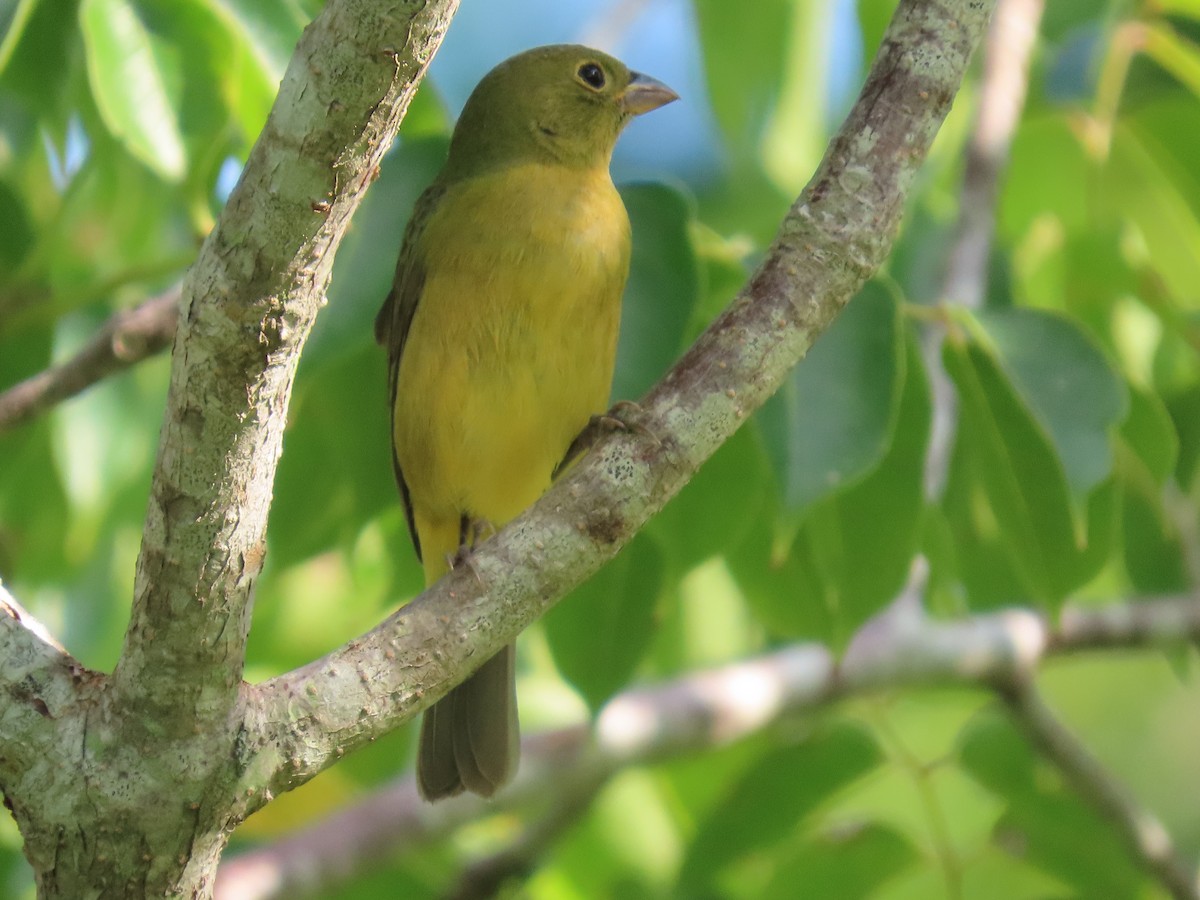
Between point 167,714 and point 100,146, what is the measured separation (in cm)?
186

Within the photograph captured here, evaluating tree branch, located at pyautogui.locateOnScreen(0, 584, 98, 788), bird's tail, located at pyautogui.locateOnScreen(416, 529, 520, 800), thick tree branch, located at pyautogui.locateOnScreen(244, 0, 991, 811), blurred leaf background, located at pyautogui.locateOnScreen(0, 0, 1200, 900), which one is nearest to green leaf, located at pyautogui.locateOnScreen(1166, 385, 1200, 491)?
blurred leaf background, located at pyautogui.locateOnScreen(0, 0, 1200, 900)

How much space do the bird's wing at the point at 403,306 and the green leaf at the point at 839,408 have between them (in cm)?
125

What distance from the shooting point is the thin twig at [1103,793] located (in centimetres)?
399

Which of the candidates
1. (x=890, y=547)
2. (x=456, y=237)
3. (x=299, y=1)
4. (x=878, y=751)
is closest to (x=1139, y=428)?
(x=890, y=547)

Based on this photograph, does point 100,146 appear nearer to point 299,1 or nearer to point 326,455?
point 299,1

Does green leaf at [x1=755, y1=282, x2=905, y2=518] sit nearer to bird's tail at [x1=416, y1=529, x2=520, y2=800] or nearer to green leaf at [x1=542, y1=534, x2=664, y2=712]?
green leaf at [x1=542, y1=534, x2=664, y2=712]

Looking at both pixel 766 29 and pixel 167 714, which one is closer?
pixel 167 714

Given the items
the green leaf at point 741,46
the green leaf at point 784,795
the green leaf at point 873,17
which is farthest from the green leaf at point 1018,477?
the green leaf at point 741,46

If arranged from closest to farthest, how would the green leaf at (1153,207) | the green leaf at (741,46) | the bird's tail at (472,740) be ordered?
1. the bird's tail at (472,740)
2. the green leaf at (741,46)
3. the green leaf at (1153,207)

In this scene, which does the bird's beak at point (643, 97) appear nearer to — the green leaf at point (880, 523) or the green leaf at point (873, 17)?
the green leaf at point (873, 17)

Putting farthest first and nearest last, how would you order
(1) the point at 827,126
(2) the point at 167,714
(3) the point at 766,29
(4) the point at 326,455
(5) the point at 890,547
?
(1) the point at 827,126
(3) the point at 766,29
(4) the point at 326,455
(5) the point at 890,547
(2) the point at 167,714

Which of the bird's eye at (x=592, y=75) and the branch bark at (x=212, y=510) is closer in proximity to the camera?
the branch bark at (x=212, y=510)

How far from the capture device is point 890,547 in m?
3.10

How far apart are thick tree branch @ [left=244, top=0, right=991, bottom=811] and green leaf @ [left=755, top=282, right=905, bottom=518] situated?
17.1 inches
